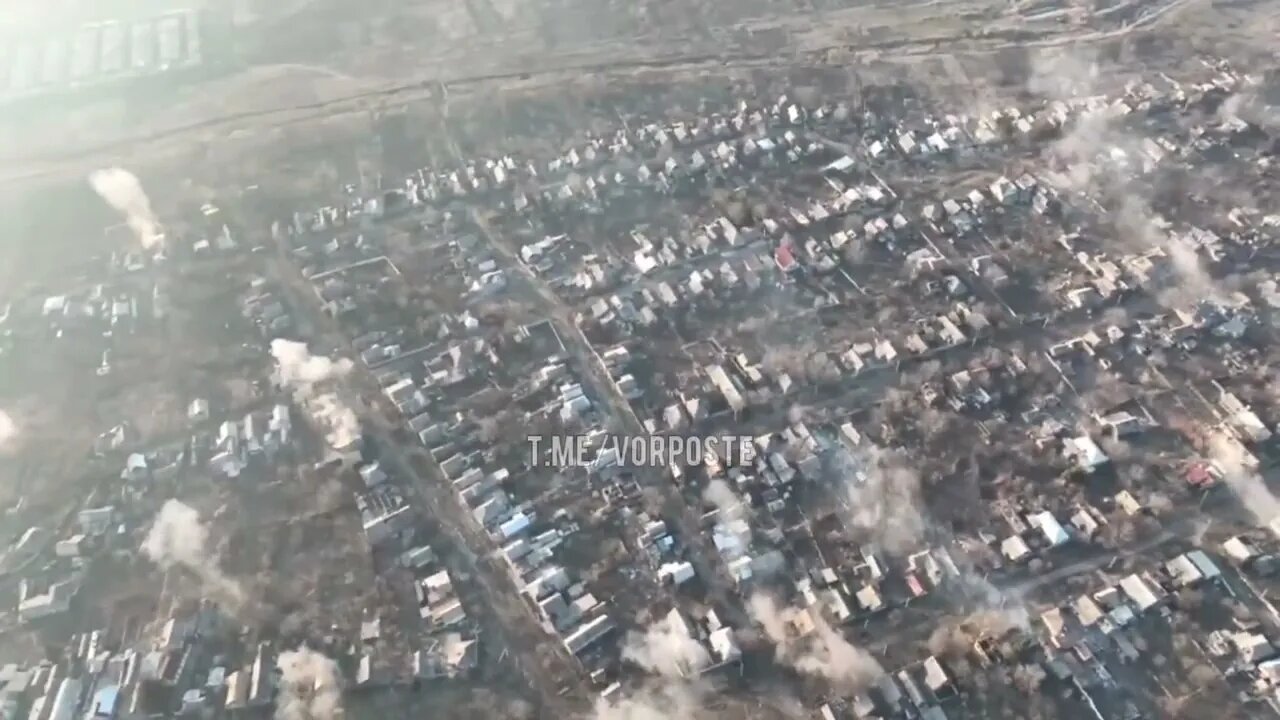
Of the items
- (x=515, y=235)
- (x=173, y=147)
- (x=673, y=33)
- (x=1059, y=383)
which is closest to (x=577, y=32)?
(x=673, y=33)

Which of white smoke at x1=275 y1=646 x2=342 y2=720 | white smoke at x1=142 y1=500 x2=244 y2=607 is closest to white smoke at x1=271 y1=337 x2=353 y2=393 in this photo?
white smoke at x1=142 y1=500 x2=244 y2=607

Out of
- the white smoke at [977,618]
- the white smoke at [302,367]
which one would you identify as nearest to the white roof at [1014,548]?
the white smoke at [977,618]

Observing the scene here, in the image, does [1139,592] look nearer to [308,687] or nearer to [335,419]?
[308,687]

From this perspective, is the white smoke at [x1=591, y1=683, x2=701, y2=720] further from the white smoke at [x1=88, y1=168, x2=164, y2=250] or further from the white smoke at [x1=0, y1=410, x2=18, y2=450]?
the white smoke at [x1=88, y1=168, x2=164, y2=250]

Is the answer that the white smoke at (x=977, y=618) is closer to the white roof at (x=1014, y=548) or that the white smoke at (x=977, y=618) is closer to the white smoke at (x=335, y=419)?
the white roof at (x=1014, y=548)

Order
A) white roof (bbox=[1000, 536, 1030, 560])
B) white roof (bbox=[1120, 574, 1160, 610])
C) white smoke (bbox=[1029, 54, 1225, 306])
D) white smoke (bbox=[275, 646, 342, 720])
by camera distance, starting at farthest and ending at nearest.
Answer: white smoke (bbox=[1029, 54, 1225, 306]) → white roof (bbox=[1000, 536, 1030, 560]) → white roof (bbox=[1120, 574, 1160, 610]) → white smoke (bbox=[275, 646, 342, 720])

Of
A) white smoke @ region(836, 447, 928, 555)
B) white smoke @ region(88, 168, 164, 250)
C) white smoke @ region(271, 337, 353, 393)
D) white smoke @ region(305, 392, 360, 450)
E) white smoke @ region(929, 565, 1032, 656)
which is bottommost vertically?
white smoke @ region(929, 565, 1032, 656)

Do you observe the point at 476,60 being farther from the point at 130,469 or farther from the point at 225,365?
the point at 130,469
